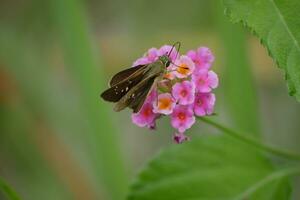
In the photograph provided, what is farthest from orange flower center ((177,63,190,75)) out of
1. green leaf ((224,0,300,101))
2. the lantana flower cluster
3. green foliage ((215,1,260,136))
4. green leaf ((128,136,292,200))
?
green foliage ((215,1,260,136))

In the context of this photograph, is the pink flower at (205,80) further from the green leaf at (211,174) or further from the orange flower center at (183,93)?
the green leaf at (211,174)

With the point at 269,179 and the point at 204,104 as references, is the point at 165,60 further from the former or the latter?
the point at 269,179

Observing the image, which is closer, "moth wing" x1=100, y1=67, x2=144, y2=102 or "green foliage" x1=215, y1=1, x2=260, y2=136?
"moth wing" x1=100, y1=67, x2=144, y2=102

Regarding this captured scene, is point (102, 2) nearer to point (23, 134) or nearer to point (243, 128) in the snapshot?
point (23, 134)

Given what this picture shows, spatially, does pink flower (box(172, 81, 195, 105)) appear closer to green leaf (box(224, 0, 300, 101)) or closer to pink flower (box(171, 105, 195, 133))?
pink flower (box(171, 105, 195, 133))

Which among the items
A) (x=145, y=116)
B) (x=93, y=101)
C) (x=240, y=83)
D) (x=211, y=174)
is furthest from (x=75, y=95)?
(x=145, y=116)

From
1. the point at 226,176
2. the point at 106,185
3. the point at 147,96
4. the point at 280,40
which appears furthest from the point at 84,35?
the point at 280,40
